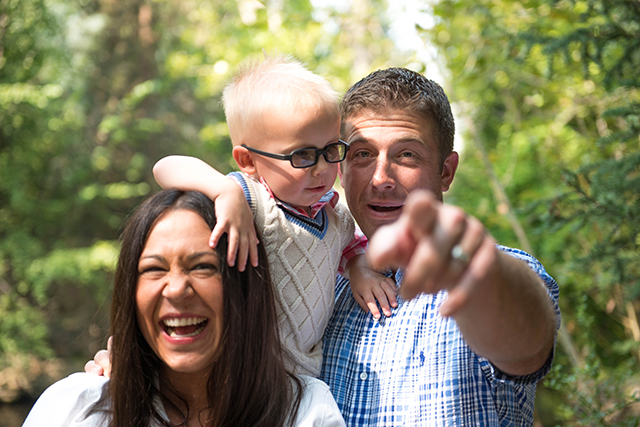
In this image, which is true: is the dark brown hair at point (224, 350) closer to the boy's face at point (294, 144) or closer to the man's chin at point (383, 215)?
the boy's face at point (294, 144)

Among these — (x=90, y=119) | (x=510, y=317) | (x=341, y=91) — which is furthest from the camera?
(x=90, y=119)

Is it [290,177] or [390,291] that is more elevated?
[290,177]

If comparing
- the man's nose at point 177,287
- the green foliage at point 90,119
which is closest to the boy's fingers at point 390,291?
the man's nose at point 177,287

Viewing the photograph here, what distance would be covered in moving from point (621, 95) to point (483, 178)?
2.68m

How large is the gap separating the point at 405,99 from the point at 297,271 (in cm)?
86

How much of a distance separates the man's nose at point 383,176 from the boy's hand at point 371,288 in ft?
0.95

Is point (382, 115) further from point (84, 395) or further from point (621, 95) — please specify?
point (621, 95)

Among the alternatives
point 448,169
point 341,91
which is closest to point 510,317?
point 448,169

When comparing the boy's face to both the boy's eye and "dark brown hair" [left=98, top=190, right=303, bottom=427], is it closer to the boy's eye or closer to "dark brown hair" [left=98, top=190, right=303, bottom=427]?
"dark brown hair" [left=98, top=190, right=303, bottom=427]

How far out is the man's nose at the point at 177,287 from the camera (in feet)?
4.86

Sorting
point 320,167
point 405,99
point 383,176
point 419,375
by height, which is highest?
point 320,167

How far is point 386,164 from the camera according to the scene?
6.89 feet

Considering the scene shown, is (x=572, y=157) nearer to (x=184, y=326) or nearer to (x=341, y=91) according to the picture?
(x=341, y=91)

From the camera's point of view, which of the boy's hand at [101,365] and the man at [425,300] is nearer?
the man at [425,300]
